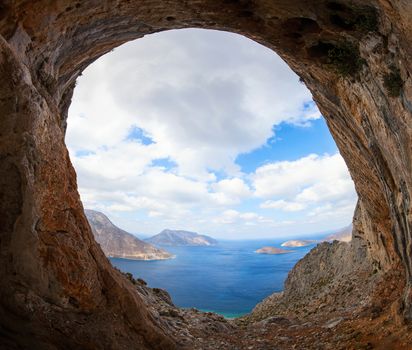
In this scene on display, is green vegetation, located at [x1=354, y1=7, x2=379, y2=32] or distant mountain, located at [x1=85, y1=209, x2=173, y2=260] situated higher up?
green vegetation, located at [x1=354, y1=7, x2=379, y2=32]

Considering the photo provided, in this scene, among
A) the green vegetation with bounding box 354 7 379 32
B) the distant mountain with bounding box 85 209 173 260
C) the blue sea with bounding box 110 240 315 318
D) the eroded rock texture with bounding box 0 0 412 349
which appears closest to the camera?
the eroded rock texture with bounding box 0 0 412 349

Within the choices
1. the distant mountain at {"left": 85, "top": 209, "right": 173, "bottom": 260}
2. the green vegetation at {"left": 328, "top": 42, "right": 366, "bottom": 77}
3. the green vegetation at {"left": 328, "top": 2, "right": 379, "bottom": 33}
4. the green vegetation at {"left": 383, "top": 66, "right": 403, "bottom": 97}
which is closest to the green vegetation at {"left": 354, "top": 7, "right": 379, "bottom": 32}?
the green vegetation at {"left": 328, "top": 2, "right": 379, "bottom": 33}

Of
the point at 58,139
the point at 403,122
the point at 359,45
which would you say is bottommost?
the point at 58,139

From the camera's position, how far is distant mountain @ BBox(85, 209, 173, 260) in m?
160

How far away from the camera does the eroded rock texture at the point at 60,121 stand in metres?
7.28

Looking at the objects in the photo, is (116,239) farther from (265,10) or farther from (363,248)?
(265,10)

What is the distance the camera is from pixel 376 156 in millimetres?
11633

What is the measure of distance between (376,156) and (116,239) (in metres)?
169

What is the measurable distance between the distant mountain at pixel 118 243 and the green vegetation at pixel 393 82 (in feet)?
523

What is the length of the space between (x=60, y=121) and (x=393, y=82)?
1035 centimetres

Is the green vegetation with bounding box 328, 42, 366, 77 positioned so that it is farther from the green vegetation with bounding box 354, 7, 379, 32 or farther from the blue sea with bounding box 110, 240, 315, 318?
the blue sea with bounding box 110, 240, 315, 318

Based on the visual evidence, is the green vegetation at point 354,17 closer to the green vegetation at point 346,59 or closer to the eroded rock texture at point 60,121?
the eroded rock texture at point 60,121

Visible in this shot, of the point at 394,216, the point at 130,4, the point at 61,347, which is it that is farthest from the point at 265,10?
the point at 61,347

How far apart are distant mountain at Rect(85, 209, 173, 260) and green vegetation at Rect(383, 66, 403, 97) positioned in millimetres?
159284
